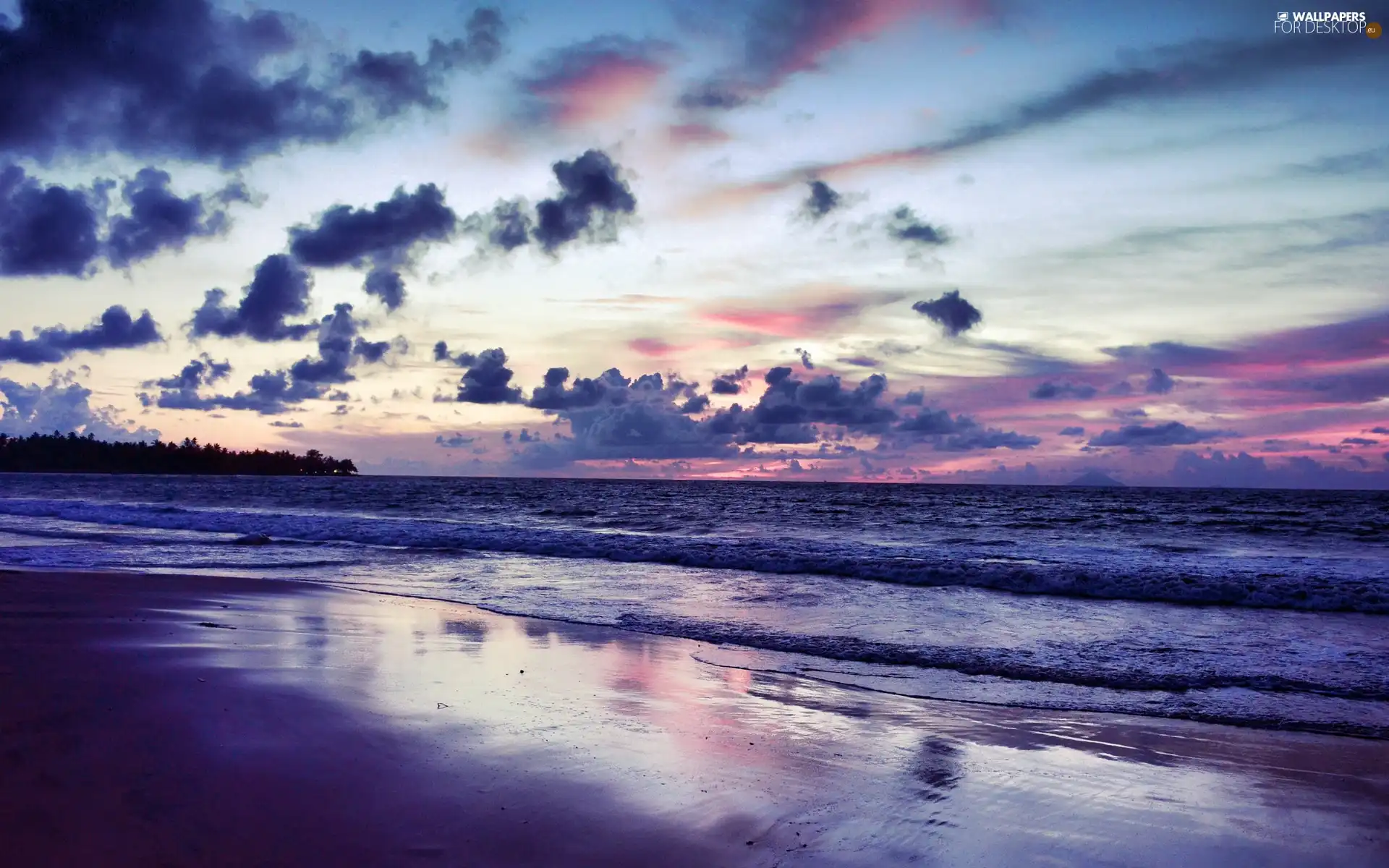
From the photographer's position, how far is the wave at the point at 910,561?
17.3 meters

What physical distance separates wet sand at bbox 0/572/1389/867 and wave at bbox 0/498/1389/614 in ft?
36.3

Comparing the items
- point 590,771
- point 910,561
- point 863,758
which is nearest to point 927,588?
point 910,561

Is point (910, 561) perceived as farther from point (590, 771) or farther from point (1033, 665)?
point (590, 771)

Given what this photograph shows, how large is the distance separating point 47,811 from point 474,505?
5559 centimetres

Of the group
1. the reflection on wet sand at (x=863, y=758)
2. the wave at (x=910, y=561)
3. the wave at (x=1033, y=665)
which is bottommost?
the wave at (x=910, y=561)

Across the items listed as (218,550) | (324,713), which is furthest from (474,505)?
(324,713)

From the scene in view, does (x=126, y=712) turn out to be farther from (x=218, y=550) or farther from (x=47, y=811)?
(x=218, y=550)

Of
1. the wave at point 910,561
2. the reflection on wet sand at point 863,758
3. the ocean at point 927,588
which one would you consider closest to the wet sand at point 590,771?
Answer: the reflection on wet sand at point 863,758

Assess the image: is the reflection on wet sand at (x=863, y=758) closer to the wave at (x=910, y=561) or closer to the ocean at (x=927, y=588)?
the ocean at (x=927, y=588)

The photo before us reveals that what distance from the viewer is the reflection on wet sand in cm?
487

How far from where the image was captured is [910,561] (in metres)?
21.5

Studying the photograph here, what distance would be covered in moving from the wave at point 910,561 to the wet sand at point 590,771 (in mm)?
11056

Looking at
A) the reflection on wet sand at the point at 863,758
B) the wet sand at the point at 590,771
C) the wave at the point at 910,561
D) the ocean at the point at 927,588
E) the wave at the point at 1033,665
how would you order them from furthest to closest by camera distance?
1. the wave at the point at 910,561
2. the ocean at the point at 927,588
3. the wave at the point at 1033,665
4. the reflection on wet sand at the point at 863,758
5. the wet sand at the point at 590,771

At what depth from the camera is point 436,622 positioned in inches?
457
